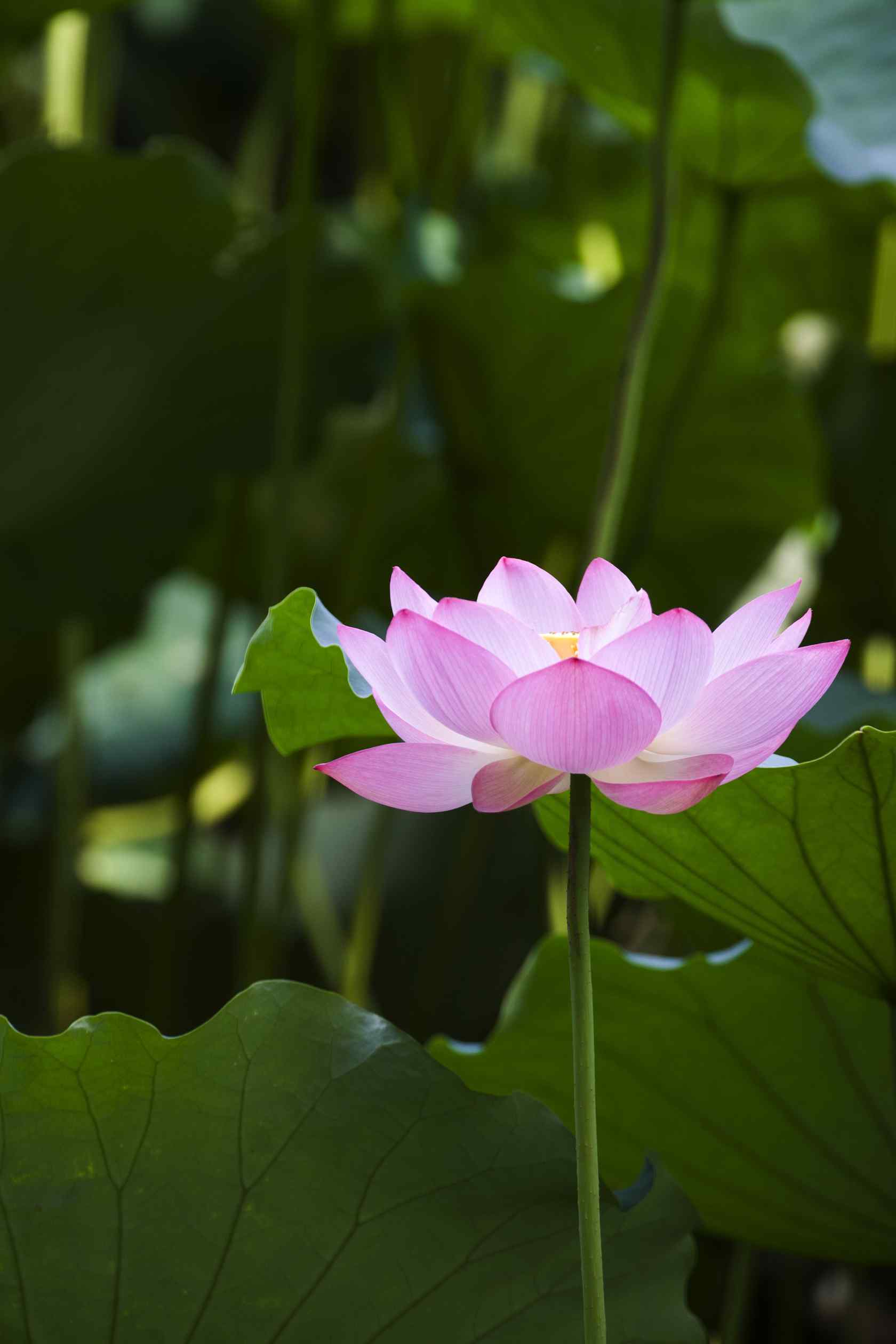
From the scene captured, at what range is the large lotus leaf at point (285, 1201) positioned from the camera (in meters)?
0.34

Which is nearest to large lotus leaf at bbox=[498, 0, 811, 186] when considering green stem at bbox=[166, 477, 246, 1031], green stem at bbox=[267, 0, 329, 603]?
green stem at bbox=[267, 0, 329, 603]

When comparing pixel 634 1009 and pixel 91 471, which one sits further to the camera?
pixel 91 471

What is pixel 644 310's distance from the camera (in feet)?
1.98

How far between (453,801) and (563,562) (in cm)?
94

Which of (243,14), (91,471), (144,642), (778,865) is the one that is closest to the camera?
(778,865)

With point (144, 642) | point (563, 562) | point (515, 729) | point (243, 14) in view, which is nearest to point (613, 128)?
point (563, 562)

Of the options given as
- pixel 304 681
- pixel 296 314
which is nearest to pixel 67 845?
pixel 296 314

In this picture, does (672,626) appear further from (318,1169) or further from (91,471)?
(91,471)

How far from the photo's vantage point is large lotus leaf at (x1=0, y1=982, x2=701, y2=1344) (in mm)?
342

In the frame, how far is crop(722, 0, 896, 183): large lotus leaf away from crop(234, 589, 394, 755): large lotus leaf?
1.47ft

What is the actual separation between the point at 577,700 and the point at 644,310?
40 centimetres

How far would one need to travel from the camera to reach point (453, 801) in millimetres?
295

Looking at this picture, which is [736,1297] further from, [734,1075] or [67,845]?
[67,845]

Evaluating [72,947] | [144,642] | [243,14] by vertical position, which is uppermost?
[243,14]
